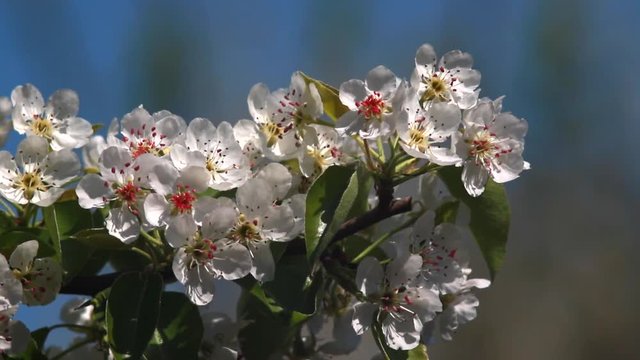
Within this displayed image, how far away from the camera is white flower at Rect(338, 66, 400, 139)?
2.63 feet

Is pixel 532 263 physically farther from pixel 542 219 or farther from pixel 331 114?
pixel 331 114

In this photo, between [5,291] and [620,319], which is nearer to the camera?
[5,291]

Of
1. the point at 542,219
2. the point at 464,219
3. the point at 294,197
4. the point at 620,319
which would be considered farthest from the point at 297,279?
the point at 620,319

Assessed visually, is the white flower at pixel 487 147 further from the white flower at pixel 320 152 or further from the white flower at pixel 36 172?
the white flower at pixel 36 172

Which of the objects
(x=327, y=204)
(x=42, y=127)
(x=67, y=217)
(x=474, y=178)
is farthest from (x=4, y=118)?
(x=474, y=178)

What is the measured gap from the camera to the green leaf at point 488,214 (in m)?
0.86

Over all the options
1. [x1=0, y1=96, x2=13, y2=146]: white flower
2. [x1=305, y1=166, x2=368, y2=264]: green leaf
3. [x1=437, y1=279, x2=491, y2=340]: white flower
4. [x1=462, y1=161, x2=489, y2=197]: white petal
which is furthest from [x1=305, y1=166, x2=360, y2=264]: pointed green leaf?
[x1=0, y1=96, x2=13, y2=146]: white flower

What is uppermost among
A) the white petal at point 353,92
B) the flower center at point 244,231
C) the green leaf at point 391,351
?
the white petal at point 353,92

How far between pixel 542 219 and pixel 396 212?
3.38 meters

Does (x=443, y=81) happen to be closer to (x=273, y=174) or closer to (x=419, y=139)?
(x=419, y=139)

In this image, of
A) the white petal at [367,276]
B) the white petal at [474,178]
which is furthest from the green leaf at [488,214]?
the white petal at [367,276]

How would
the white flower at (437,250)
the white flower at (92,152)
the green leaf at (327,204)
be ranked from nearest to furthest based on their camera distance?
1. the green leaf at (327,204)
2. the white flower at (437,250)
3. the white flower at (92,152)

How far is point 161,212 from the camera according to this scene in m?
0.76

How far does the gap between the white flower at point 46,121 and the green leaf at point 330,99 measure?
9.4 inches
